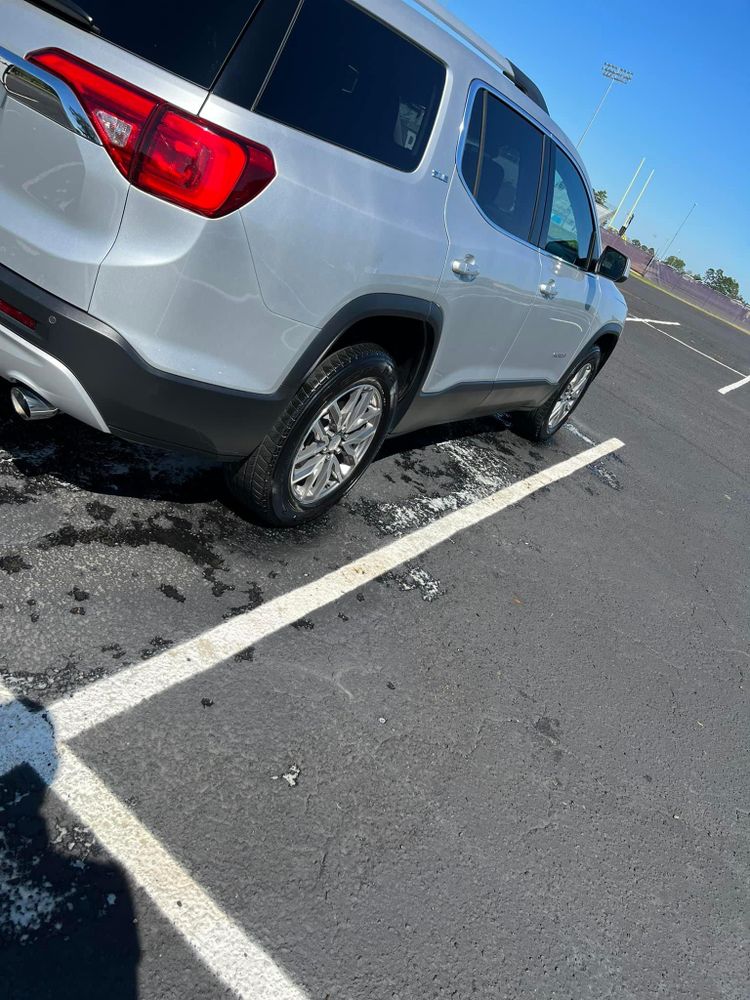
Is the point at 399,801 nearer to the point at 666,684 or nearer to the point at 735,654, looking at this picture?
the point at 666,684

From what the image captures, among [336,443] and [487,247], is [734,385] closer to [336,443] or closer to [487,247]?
[487,247]

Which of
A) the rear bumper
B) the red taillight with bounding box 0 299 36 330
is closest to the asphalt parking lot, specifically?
the rear bumper

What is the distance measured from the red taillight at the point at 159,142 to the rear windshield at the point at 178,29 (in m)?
0.13

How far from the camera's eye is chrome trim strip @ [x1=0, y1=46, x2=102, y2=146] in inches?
89.0

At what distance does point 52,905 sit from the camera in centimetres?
181

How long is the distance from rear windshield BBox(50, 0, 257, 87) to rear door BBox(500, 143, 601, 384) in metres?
2.38

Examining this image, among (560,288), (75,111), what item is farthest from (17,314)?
(560,288)

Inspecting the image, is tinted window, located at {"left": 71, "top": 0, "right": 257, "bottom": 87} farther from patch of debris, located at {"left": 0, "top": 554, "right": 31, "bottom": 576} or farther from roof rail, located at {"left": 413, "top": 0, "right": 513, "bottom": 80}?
patch of debris, located at {"left": 0, "top": 554, "right": 31, "bottom": 576}

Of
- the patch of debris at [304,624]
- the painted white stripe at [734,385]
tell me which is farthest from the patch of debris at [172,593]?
the painted white stripe at [734,385]

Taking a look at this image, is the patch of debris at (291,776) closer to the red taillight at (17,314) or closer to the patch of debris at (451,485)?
the red taillight at (17,314)

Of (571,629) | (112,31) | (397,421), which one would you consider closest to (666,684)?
(571,629)

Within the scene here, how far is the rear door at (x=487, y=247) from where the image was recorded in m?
3.40

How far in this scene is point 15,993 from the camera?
1.64 meters

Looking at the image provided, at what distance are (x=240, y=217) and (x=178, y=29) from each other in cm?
55
